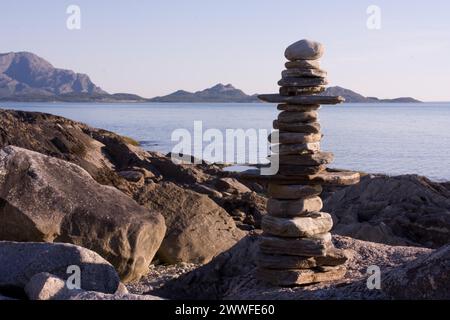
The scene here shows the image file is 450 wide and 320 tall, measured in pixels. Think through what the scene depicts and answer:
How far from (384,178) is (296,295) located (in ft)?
37.3

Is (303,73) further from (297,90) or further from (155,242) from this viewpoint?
(155,242)

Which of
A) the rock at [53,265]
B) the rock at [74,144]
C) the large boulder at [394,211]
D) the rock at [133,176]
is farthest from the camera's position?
the rock at [133,176]

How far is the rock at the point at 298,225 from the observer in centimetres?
1155

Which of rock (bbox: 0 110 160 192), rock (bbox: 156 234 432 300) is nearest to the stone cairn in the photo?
rock (bbox: 156 234 432 300)

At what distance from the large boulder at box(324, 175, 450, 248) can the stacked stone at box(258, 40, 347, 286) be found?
6242 mm

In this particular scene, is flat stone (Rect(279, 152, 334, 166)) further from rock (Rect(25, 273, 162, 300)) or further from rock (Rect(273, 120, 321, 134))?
rock (Rect(25, 273, 162, 300))

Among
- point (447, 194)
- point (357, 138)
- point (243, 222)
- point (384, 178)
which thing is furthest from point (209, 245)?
point (357, 138)

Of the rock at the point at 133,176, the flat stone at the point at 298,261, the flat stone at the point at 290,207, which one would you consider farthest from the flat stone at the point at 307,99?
the rock at the point at 133,176

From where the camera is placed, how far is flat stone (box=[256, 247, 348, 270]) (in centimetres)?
1159

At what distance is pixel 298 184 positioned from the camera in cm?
1162

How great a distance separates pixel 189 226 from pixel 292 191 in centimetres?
375

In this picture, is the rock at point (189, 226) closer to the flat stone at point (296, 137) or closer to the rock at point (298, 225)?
the rock at point (298, 225)
